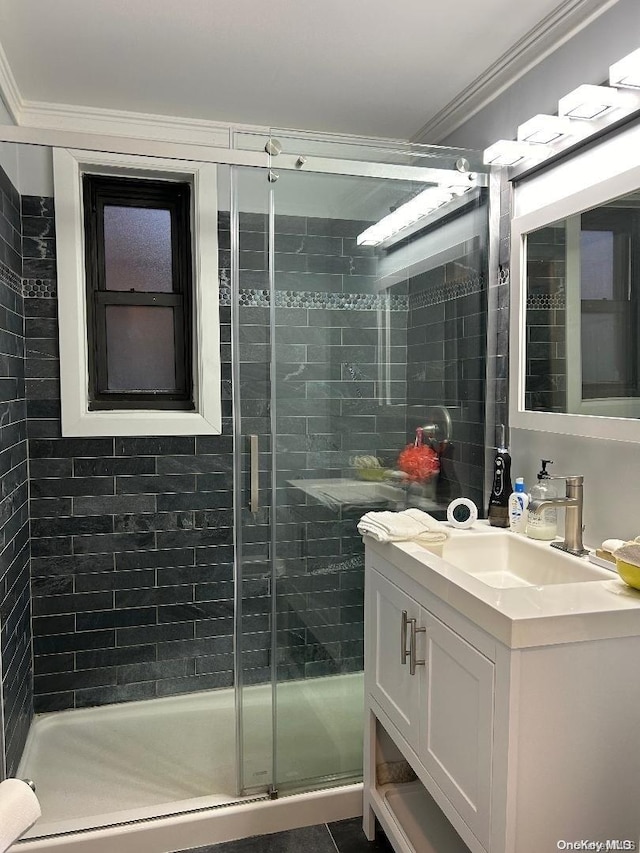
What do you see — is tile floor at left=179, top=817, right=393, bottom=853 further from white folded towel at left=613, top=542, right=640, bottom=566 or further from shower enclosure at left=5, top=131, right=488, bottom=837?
white folded towel at left=613, top=542, right=640, bottom=566

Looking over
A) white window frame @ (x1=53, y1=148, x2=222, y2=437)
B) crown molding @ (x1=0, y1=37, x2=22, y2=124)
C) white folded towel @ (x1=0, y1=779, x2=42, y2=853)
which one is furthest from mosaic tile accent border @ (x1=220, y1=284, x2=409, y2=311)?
white folded towel @ (x1=0, y1=779, x2=42, y2=853)

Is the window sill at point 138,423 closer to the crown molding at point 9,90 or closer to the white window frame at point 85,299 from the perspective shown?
the white window frame at point 85,299

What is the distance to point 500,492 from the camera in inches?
83.4

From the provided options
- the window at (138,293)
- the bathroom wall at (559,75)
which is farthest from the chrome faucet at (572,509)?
the window at (138,293)

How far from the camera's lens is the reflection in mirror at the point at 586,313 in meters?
1.66

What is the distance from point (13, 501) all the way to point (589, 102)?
224cm

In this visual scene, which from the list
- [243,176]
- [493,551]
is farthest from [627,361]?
[243,176]

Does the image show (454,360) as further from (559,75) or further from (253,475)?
(559,75)

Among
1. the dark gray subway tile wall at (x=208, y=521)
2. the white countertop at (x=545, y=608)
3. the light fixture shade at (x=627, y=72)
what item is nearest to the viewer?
the white countertop at (x=545, y=608)

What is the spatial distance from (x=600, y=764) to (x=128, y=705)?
2.13m

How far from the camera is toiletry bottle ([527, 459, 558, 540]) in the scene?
1.88 metres

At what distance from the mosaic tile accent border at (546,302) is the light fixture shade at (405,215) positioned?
0.45 m

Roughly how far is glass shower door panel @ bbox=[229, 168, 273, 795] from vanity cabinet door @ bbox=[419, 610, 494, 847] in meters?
0.64

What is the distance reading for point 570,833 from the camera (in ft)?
4.24
